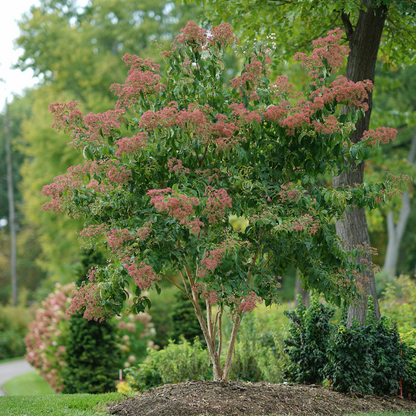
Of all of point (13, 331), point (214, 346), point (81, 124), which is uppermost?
point (81, 124)

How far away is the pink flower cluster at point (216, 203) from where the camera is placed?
13.0 ft

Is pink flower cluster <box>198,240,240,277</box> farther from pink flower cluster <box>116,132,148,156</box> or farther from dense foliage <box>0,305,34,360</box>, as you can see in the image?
dense foliage <box>0,305,34,360</box>

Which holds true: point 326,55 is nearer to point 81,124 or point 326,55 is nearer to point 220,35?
point 220,35

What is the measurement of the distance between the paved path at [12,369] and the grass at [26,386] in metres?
0.38

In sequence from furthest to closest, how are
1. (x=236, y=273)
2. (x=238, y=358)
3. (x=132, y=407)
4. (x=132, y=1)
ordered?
(x=132, y=1), (x=238, y=358), (x=132, y=407), (x=236, y=273)

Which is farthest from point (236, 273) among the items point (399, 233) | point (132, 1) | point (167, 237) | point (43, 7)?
point (43, 7)

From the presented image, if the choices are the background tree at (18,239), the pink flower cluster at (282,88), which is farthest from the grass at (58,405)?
the background tree at (18,239)

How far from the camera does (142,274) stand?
3766 millimetres

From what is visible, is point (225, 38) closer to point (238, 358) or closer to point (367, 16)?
point (367, 16)

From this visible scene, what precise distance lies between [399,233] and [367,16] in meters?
16.3

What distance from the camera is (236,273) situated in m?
4.28

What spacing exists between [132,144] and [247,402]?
118 inches

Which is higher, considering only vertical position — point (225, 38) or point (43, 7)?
point (43, 7)

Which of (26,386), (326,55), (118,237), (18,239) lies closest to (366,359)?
(118,237)
